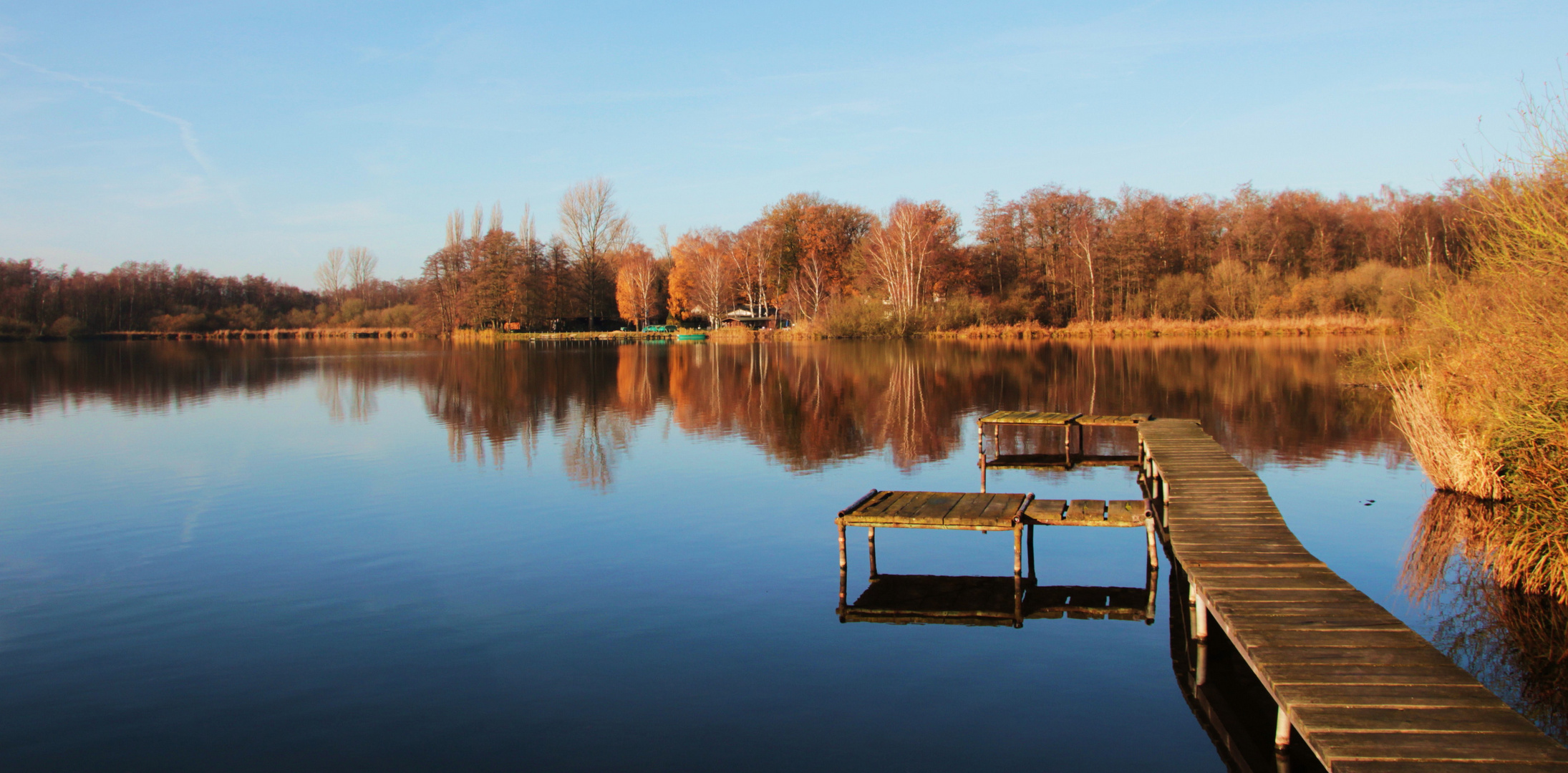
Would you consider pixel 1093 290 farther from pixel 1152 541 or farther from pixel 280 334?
pixel 280 334

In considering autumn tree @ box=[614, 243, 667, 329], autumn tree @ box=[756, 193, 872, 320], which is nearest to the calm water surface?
autumn tree @ box=[756, 193, 872, 320]

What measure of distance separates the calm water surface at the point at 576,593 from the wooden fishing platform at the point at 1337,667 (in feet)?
2.68

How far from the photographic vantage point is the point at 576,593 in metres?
8.91

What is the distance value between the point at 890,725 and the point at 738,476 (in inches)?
365

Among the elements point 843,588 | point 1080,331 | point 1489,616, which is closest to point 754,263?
point 1080,331

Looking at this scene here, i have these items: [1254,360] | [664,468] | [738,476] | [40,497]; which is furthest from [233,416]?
[1254,360]

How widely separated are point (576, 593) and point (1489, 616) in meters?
7.95

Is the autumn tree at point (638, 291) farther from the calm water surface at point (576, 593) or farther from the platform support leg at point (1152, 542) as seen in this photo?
the platform support leg at point (1152, 542)

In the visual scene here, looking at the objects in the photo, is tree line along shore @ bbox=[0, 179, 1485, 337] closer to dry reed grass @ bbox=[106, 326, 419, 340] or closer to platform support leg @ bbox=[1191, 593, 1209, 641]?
dry reed grass @ bbox=[106, 326, 419, 340]

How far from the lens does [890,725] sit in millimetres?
6020

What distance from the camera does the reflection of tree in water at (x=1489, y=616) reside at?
20.5 ft

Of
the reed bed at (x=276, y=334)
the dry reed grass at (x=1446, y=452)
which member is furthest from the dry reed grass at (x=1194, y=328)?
the reed bed at (x=276, y=334)

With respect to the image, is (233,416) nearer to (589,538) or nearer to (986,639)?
(589,538)

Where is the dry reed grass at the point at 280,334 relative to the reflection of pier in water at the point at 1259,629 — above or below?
above
